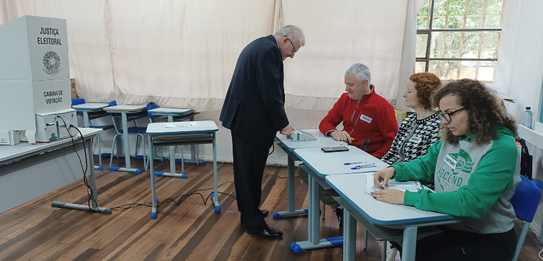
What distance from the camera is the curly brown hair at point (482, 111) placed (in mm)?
1300

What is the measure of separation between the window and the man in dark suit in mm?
2268

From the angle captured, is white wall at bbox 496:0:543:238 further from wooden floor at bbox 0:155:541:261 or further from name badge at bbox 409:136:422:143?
name badge at bbox 409:136:422:143

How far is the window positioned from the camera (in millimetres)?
3912

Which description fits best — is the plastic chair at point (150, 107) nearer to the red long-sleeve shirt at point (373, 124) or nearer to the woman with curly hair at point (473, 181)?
the red long-sleeve shirt at point (373, 124)

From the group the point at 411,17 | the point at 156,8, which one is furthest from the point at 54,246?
the point at 411,17

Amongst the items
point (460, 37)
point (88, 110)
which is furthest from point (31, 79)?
point (460, 37)

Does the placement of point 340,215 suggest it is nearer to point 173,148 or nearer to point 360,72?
point 360,72

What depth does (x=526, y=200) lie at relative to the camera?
1.36 m

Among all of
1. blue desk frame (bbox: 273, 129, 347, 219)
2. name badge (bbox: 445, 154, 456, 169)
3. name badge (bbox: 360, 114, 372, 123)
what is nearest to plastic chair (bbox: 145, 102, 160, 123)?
blue desk frame (bbox: 273, 129, 347, 219)

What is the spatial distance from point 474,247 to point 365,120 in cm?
138

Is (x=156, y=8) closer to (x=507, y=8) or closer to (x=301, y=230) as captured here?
(x=301, y=230)

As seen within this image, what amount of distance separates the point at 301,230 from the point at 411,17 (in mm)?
2488

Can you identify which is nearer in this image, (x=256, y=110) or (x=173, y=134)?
(x=256, y=110)

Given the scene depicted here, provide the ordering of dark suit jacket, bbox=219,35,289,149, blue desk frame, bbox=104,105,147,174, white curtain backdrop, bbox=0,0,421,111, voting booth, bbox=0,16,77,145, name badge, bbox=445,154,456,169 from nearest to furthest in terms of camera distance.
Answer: name badge, bbox=445,154,456,169 → voting booth, bbox=0,16,77,145 → dark suit jacket, bbox=219,35,289,149 → white curtain backdrop, bbox=0,0,421,111 → blue desk frame, bbox=104,105,147,174
